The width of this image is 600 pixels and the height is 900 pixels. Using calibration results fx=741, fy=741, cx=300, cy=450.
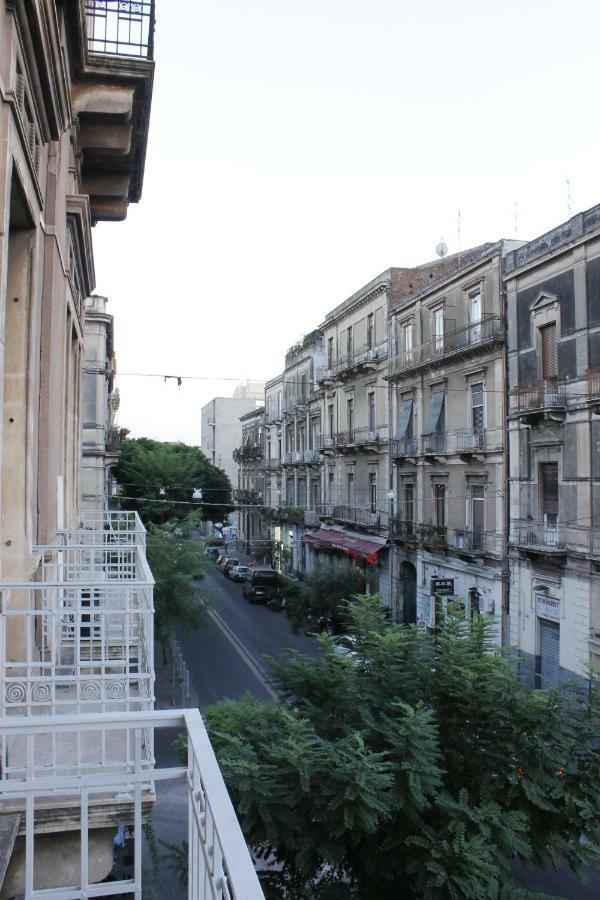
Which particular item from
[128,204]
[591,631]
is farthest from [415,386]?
[128,204]

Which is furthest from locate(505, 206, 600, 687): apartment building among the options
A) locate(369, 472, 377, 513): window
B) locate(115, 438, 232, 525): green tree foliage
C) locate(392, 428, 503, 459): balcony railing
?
locate(115, 438, 232, 525): green tree foliage

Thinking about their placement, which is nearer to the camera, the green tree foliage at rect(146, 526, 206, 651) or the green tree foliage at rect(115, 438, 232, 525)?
the green tree foliage at rect(146, 526, 206, 651)

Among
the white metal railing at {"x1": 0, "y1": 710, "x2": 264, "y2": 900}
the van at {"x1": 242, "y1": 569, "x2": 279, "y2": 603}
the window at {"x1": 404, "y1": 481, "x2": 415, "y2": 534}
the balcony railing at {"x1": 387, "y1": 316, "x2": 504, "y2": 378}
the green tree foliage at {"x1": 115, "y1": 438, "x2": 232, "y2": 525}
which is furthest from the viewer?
the green tree foliage at {"x1": 115, "y1": 438, "x2": 232, "y2": 525}

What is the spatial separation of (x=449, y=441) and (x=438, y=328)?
4.37 m

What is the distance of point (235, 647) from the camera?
2798cm

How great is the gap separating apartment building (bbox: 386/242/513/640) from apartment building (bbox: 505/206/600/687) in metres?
0.92

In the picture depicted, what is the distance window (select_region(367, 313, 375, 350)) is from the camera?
112 ft

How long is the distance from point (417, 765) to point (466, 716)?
1.44 m

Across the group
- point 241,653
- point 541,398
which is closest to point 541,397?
point 541,398

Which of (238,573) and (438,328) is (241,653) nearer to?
(438,328)

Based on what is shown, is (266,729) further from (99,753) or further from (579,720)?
(99,753)

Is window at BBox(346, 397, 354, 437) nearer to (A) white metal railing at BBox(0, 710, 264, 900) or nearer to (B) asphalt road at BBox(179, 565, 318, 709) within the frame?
(B) asphalt road at BBox(179, 565, 318, 709)

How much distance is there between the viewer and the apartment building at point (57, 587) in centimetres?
325

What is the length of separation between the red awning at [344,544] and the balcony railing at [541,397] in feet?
36.9
